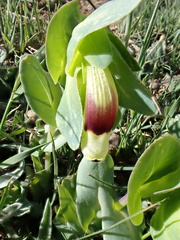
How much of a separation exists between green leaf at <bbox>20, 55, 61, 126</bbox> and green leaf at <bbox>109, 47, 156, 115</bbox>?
16 cm

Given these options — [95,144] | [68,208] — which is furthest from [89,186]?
[95,144]

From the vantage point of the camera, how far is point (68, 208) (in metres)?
0.96

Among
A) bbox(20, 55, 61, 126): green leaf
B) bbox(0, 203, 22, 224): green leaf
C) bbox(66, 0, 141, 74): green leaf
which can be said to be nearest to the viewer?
bbox(66, 0, 141, 74): green leaf

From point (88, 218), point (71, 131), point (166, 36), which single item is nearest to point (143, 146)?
point (88, 218)

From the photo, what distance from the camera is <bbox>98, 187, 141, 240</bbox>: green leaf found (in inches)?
34.2

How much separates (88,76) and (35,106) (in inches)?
7.6

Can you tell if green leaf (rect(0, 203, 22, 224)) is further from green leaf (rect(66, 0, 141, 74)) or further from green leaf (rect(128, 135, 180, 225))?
green leaf (rect(66, 0, 141, 74))

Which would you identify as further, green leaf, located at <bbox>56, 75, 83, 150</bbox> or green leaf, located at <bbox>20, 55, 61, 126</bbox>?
green leaf, located at <bbox>20, 55, 61, 126</bbox>

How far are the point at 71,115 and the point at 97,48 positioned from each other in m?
0.14

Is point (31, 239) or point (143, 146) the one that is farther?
point (143, 146)

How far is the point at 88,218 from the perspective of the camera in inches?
37.5

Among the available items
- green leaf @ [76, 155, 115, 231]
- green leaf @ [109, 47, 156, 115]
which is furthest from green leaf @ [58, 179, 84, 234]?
green leaf @ [109, 47, 156, 115]

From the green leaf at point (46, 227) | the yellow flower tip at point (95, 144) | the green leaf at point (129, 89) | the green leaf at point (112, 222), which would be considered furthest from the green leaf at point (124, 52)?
the green leaf at point (46, 227)

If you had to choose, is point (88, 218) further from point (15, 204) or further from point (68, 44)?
point (68, 44)
